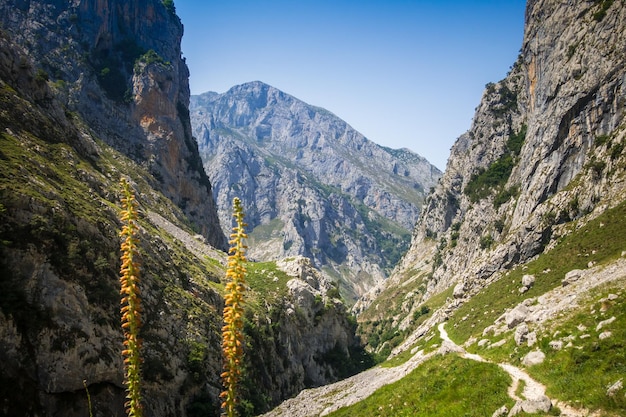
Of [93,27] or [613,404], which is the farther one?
[93,27]

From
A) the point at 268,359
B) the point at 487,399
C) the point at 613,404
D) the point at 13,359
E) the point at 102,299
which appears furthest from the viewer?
the point at 268,359

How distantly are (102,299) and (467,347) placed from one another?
38961 millimetres

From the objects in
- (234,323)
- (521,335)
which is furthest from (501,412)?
(234,323)

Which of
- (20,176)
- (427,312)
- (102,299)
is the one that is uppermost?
(20,176)

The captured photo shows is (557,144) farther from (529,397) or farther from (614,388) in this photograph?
(614,388)

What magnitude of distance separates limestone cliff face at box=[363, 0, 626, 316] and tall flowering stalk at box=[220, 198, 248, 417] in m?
80.1

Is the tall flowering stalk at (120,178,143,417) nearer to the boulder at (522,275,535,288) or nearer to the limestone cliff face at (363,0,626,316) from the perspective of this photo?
the boulder at (522,275,535,288)

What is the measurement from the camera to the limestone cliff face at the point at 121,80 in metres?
135

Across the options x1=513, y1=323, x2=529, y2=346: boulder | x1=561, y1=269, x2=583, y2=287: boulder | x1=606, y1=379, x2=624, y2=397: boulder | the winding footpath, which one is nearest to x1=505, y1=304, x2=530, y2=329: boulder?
x1=513, y1=323, x2=529, y2=346: boulder

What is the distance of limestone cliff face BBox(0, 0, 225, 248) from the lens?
13491 cm

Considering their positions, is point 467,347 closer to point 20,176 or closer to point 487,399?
point 487,399

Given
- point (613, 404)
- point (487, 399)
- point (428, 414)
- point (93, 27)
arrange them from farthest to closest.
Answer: point (93, 27) < point (428, 414) < point (487, 399) < point (613, 404)

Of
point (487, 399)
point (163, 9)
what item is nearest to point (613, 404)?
point (487, 399)

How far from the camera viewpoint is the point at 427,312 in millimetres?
125438
